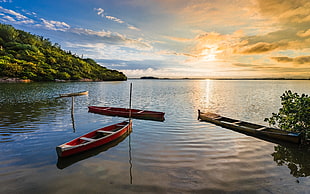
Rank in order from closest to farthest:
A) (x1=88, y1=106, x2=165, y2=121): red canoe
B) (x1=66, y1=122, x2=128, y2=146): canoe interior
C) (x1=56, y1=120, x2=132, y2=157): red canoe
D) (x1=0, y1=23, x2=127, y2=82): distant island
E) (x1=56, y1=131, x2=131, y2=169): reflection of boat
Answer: (x1=56, y1=131, x2=131, y2=169): reflection of boat
(x1=56, y1=120, x2=132, y2=157): red canoe
(x1=66, y1=122, x2=128, y2=146): canoe interior
(x1=88, y1=106, x2=165, y2=121): red canoe
(x1=0, y1=23, x2=127, y2=82): distant island

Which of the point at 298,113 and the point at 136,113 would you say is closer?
the point at 298,113

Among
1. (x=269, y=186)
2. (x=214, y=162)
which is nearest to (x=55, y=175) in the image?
(x=214, y=162)

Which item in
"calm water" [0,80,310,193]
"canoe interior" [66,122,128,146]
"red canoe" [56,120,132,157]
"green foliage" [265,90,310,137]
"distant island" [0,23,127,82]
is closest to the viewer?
"calm water" [0,80,310,193]

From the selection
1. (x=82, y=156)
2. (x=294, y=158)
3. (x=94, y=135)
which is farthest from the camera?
(x=94, y=135)

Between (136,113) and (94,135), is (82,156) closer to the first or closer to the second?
(94,135)

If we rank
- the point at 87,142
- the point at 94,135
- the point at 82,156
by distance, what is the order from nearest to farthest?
the point at 82,156
the point at 87,142
the point at 94,135

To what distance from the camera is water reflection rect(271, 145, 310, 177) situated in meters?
9.33

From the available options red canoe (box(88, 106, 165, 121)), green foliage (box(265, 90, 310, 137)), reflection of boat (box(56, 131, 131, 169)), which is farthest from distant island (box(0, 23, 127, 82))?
green foliage (box(265, 90, 310, 137))

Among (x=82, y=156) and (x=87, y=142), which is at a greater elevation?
(x=87, y=142)

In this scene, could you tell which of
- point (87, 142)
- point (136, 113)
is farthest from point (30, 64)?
point (87, 142)

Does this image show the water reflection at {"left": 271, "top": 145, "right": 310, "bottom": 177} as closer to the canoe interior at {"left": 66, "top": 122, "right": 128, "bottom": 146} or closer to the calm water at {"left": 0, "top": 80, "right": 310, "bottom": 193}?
the calm water at {"left": 0, "top": 80, "right": 310, "bottom": 193}

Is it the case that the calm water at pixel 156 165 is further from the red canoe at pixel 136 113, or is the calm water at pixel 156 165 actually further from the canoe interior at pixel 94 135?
the red canoe at pixel 136 113

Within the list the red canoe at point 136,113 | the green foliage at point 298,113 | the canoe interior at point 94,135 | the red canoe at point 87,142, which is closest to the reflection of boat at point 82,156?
the red canoe at point 87,142

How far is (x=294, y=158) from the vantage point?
11023 millimetres
